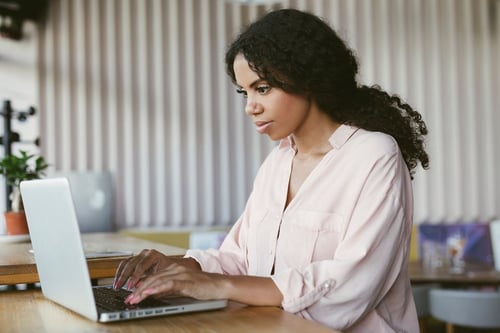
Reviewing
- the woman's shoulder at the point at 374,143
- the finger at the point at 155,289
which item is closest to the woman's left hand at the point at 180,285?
the finger at the point at 155,289

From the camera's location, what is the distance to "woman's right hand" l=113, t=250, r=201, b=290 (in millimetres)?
1461

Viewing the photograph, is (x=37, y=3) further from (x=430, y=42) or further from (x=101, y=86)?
(x=430, y=42)

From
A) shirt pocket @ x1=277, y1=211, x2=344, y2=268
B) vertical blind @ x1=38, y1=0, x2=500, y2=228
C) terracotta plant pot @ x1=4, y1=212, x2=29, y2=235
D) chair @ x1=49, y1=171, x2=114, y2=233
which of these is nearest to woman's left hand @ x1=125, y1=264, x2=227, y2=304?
shirt pocket @ x1=277, y1=211, x2=344, y2=268

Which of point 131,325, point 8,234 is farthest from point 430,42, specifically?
point 131,325

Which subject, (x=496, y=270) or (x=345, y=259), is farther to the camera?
(x=496, y=270)

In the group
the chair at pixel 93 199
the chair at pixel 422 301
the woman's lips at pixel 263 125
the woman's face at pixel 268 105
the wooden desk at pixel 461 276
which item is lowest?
the chair at pixel 422 301

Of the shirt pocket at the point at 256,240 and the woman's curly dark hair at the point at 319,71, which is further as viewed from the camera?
the shirt pocket at the point at 256,240

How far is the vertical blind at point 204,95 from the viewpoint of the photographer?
539 cm

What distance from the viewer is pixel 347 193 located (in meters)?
1.58

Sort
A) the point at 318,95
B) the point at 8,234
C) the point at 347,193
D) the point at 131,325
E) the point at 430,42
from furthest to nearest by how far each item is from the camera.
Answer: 1. the point at 430,42
2. the point at 8,234
3. the point at 318,95
4. the point at 347,193
5. the point at 131,325

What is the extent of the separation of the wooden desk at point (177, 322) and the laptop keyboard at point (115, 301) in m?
0.05

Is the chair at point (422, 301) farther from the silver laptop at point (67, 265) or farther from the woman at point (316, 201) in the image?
the silver laptop at point (67, 265)

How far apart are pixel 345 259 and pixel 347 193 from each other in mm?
219

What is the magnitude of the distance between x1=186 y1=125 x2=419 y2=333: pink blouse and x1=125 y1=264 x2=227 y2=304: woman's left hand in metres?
0.15
